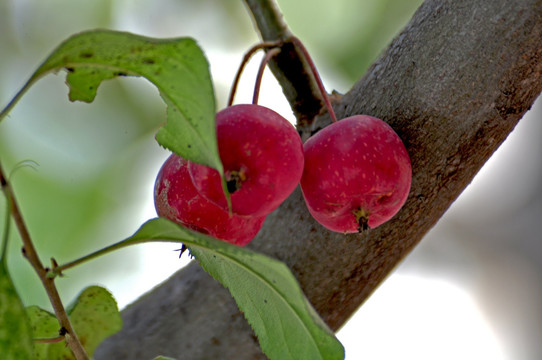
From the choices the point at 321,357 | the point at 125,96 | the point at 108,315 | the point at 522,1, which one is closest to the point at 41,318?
the point at 108,315

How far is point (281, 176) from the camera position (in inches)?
27.8

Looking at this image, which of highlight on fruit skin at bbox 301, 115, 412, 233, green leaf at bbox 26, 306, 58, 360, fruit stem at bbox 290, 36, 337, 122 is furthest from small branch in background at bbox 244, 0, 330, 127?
green leaf at bbox 26, 306, 58, 360

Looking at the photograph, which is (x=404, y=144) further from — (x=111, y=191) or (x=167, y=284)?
(x=111, y=191)

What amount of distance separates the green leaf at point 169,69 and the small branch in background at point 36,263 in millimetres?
79

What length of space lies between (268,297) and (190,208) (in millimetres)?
153

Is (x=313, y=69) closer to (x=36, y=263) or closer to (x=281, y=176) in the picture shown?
(x=281, y=176)

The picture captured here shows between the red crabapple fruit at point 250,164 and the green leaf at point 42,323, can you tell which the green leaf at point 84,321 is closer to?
the green leaf at point 42,323

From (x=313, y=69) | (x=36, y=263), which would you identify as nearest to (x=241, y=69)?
(x=313, y=69)

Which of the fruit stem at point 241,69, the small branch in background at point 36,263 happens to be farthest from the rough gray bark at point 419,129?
the small branch in background at point 36,263

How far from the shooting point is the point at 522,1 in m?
0.83

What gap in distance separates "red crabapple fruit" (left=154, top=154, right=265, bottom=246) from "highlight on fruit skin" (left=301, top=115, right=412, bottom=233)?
0.09 meters

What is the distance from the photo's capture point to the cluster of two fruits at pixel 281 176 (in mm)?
702

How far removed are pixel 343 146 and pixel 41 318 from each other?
42 cm

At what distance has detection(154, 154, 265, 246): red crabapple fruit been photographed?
760 millimetres
